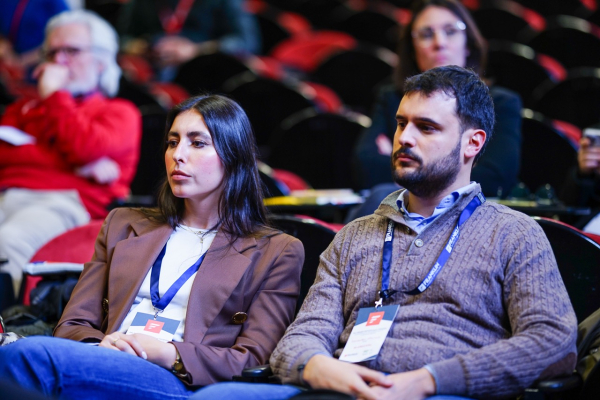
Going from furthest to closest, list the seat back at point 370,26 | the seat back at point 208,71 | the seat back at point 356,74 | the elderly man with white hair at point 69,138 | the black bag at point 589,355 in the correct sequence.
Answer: the seat back at point 370,26 < the seat back at point 356,74 < the seat back at point 208,71 < the elderly man with white hair at point 69,138 < the black bag at point 589,355

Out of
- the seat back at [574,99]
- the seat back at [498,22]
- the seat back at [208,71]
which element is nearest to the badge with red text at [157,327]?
the seat back at [574,99]

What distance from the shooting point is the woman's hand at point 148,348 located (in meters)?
1.74

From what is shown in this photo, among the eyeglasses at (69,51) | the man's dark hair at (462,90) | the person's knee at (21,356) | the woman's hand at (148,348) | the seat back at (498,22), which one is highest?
the seat back at (498,22)

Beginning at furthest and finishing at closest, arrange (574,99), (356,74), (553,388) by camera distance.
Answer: (356,74) < (574,99) < (553,388)

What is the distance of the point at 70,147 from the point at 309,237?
1441 mm

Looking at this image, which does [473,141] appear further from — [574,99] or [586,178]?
[574,99]

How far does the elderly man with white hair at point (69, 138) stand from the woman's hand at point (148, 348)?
1337 millimetres

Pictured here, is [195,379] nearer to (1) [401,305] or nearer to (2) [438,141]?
(1) [401,305]

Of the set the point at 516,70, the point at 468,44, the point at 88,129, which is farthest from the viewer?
the point at 516,70

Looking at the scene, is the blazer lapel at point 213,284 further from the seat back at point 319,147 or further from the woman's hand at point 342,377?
the seat back at point 319,147

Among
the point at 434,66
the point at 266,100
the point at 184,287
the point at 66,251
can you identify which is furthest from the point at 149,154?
the point at 184,287

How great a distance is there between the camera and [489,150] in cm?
277

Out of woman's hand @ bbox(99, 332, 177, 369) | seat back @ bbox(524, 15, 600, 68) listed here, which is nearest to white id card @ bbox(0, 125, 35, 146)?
woman's hand @ bbox(99, 332, 177, 369)

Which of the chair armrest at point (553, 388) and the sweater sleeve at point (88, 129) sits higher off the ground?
the sweater sleeve at point (88, 129)
